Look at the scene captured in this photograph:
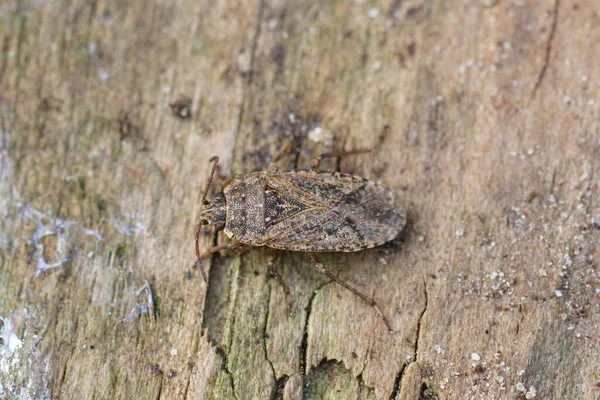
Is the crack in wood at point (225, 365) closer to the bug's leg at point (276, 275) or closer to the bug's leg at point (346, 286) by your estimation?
the bug's leg at point (276, 275)

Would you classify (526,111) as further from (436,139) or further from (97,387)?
(97,387)

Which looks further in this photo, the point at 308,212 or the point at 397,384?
the point at 308,212

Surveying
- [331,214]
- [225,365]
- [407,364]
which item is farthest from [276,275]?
[407,364]

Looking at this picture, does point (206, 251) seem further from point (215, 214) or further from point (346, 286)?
point (346, 286)

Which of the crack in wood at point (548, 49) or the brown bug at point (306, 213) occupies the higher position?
the crack in wood at point (548, 49)

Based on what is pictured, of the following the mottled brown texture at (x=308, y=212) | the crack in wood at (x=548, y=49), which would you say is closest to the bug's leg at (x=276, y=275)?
the mottled brown texture at (x=308, y=212)

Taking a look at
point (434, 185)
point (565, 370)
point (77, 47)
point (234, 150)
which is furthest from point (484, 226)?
point (77, 47)

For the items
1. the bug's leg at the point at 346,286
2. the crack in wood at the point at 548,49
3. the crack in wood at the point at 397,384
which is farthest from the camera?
the crack in wood at the point at 548,49
